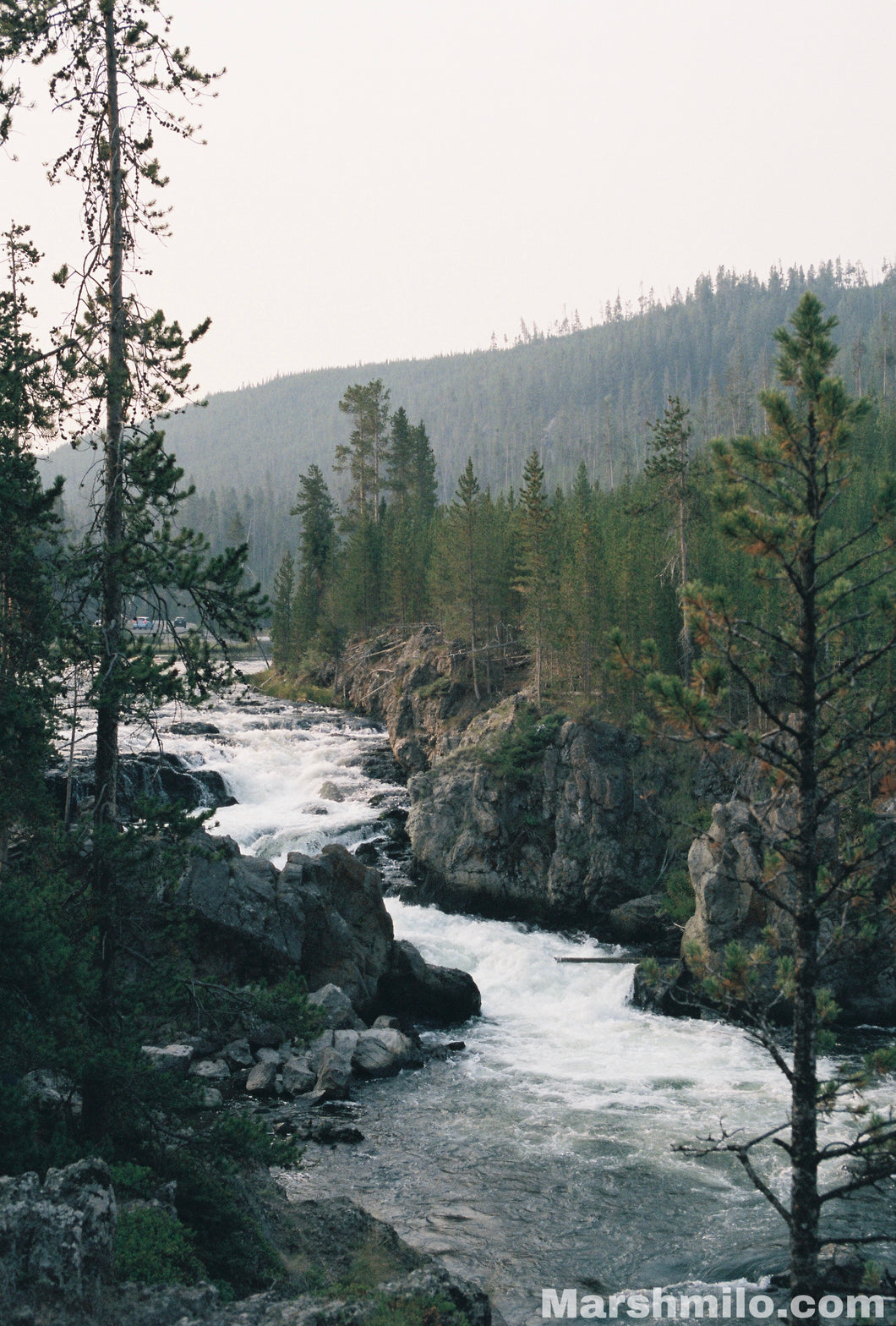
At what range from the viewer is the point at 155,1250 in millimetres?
10758

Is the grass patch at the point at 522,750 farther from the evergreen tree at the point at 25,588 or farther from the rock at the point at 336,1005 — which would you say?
the evergreen tree at the point at 25,588

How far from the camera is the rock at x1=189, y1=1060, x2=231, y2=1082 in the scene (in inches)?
838

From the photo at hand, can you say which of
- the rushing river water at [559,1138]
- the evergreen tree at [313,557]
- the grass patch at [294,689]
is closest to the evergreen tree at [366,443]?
the evergreen tree at [313,557]

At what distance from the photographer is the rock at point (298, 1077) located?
70.7 ft

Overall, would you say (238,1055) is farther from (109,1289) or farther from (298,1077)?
(109,1289)

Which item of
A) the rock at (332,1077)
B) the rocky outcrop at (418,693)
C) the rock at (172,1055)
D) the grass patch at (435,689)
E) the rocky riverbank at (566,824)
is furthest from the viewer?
the grass patch at (435,689)

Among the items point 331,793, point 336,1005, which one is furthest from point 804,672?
A: point 331,793

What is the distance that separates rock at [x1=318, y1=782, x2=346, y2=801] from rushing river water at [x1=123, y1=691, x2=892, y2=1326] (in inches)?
426

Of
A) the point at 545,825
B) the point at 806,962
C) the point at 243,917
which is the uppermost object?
the point at 806,962

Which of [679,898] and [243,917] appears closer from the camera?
[243,917]

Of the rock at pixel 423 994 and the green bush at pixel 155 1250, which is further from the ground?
the green bush at pixel 155 1250

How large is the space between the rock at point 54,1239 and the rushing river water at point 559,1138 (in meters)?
6.26

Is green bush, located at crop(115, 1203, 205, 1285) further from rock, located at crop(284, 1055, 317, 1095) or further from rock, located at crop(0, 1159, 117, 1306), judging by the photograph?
rock, located at crop(284, 1055, 317, 1095)

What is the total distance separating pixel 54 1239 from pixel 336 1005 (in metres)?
15.8
